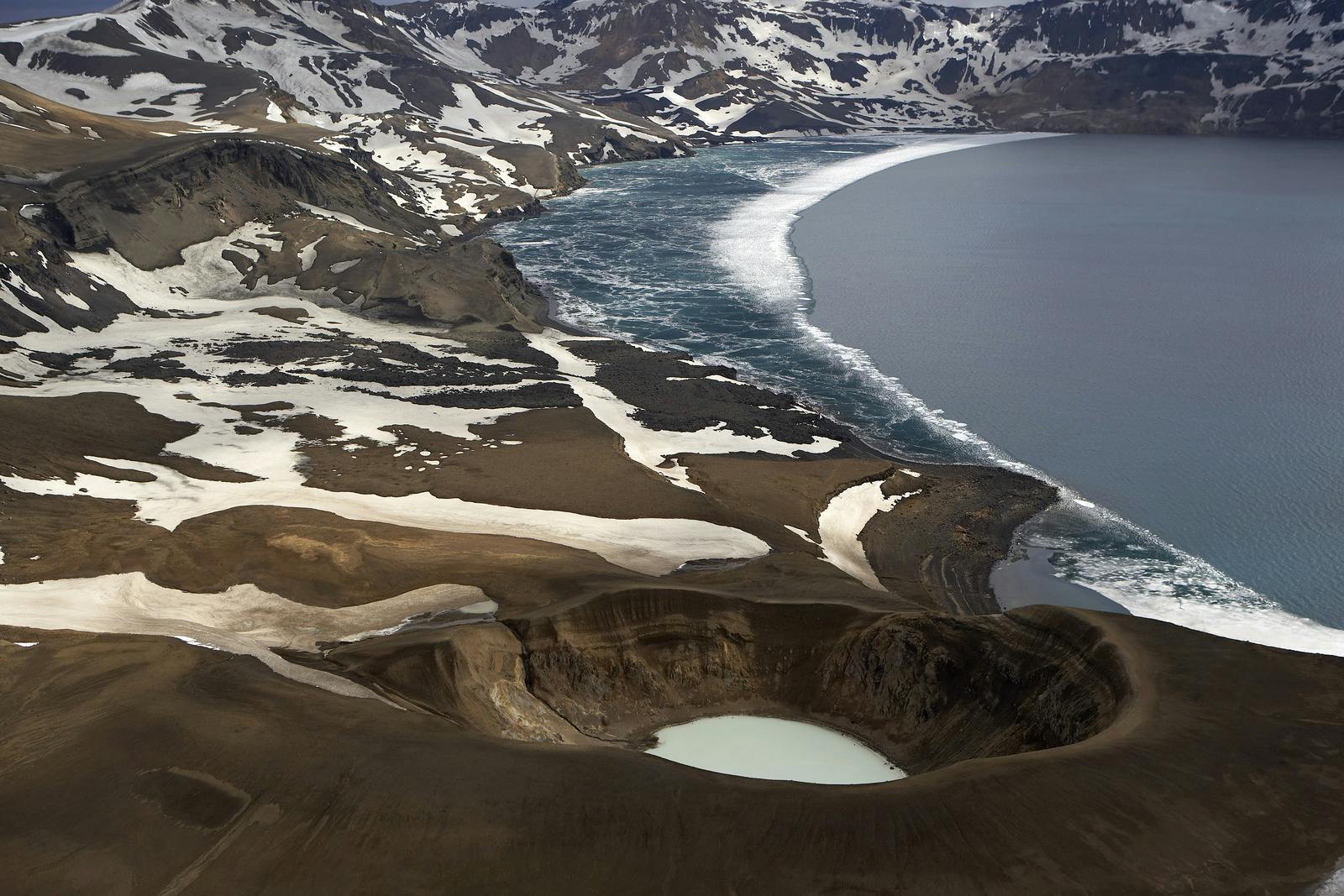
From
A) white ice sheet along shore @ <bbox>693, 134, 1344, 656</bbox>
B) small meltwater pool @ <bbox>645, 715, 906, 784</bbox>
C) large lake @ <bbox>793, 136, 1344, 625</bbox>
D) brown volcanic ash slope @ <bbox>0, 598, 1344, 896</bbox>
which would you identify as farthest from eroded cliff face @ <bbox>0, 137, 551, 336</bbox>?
small meltwater pool @ <bbox>645, 715, 906, 784</bbox>

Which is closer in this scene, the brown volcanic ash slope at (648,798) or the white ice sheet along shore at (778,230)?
the brown volcanic ash slope at (648,798)

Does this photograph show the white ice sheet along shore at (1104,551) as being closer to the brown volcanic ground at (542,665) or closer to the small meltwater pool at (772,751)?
the brown volcanic ground at (542,665)

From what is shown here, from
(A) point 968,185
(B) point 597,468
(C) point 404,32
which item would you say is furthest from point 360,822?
(C) point 404,32

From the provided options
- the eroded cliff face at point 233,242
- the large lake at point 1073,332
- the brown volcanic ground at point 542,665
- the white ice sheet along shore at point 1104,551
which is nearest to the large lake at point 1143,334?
the large lake at point 1073,332

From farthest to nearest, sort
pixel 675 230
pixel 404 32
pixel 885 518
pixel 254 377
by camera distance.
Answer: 1. pixel 404 32
2. pixel 675 230
3. pixel 254 377
4. pixel 885 518

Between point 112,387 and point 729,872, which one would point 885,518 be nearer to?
point 729,872
